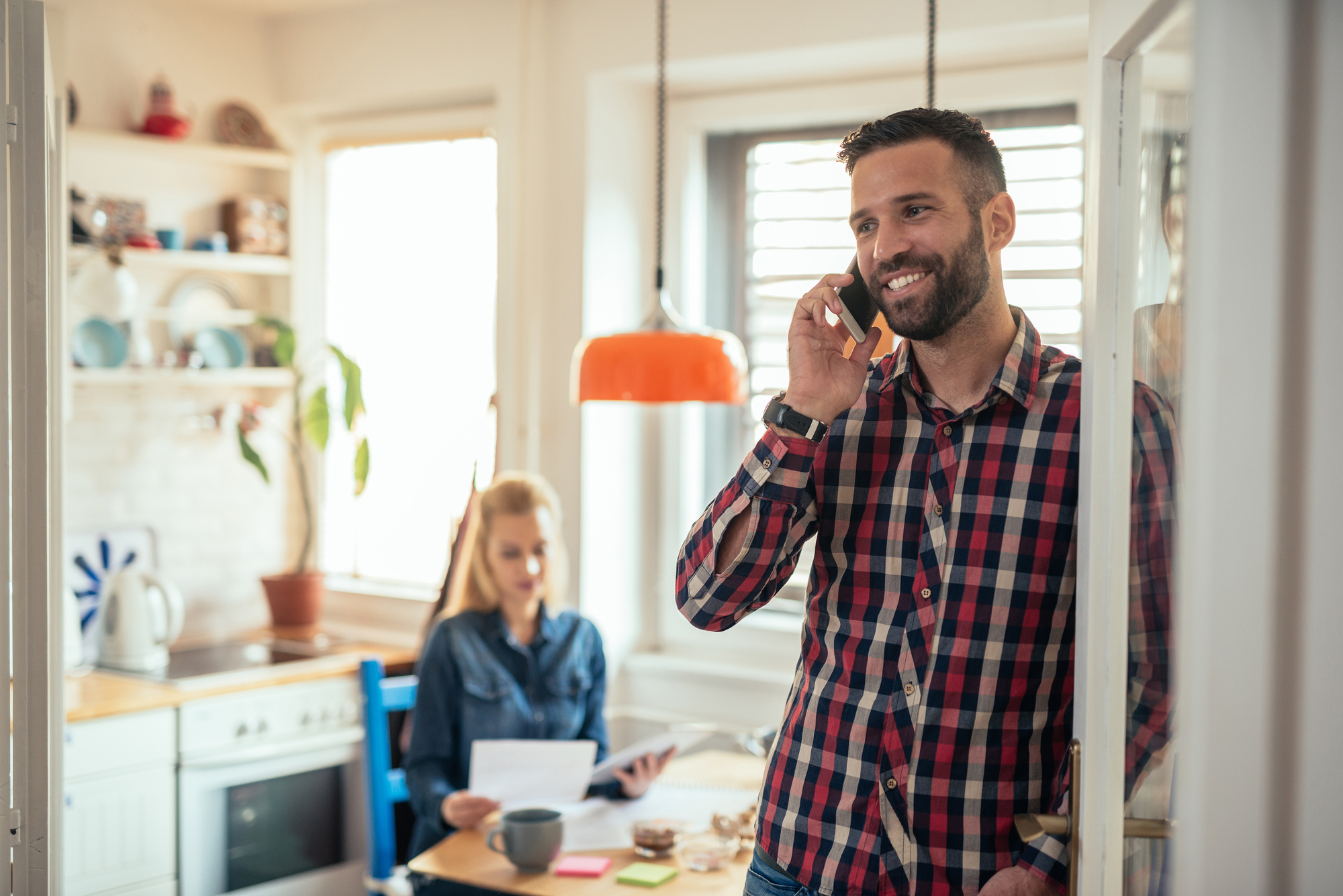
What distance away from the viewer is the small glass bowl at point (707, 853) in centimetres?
196

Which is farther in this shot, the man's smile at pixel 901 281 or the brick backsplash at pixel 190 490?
the brick backsplash at pixel 190 490

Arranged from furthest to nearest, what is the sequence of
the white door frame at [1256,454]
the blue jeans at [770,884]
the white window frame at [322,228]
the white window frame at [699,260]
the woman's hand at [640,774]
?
1. the white window frame at [322,228]
2. the white window frame at [699,260]
3. the woman's hand at [640,774]
4. the blue jeans at [770,884]
5. the white door frame at [1256,454]

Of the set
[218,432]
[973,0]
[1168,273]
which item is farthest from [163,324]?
[1168,273]

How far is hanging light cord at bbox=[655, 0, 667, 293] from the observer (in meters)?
2.17

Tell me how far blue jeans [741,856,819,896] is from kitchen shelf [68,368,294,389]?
8.13 ft

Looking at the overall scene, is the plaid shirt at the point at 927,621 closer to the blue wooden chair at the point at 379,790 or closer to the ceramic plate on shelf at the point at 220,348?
the blue wooden chair at the point at 379,790

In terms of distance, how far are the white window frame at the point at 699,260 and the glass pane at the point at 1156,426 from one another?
217 cm

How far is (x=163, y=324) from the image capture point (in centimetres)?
365

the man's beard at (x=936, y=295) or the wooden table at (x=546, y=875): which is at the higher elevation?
the man's beard at (x=936, y=295)

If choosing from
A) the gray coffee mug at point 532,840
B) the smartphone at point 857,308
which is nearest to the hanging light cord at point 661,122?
the smartphone at point 857,308

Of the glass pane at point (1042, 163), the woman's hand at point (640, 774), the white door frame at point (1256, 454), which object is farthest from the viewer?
the glass pane at point (1042, 163)

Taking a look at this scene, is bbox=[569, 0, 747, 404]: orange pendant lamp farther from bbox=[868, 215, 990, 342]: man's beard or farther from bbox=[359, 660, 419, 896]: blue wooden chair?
bbox=[359, 660, 419, 896]: blue wooden chair

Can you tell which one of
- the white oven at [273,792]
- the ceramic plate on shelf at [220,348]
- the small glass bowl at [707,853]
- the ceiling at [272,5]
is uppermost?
the ceiling at [272,5]

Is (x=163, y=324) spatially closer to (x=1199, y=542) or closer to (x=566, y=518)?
(x=566, y=518)
